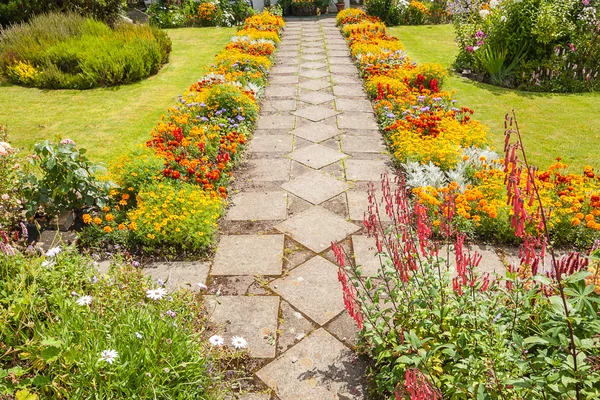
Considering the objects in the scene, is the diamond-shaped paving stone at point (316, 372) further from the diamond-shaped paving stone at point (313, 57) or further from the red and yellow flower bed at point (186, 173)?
the diamond-shaped paving stone at point (313, 57)

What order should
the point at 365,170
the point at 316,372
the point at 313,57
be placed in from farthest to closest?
the point at 313,57 < the point at 365,170 < the point at 316,372

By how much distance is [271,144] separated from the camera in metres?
6.34

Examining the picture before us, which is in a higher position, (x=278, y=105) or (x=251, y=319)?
(x=278, y=105)

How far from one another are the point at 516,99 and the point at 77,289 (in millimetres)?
8072

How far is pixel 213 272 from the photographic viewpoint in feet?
12.5

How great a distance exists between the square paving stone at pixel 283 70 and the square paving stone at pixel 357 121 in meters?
3.01

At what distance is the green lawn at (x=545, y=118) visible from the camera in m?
6.06

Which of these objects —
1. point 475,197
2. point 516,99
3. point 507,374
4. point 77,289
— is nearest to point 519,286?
point 507,374

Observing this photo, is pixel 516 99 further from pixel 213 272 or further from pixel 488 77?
pixel 213 272

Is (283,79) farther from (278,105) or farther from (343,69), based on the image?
(278,105)

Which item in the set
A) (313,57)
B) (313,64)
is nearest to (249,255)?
(313,64)

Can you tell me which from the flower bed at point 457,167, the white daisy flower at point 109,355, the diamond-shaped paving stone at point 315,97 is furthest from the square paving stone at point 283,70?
the white daisy flower at point 109,355

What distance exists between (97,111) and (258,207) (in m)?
4.72

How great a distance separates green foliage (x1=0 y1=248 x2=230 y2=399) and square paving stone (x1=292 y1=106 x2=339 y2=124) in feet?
15.3
